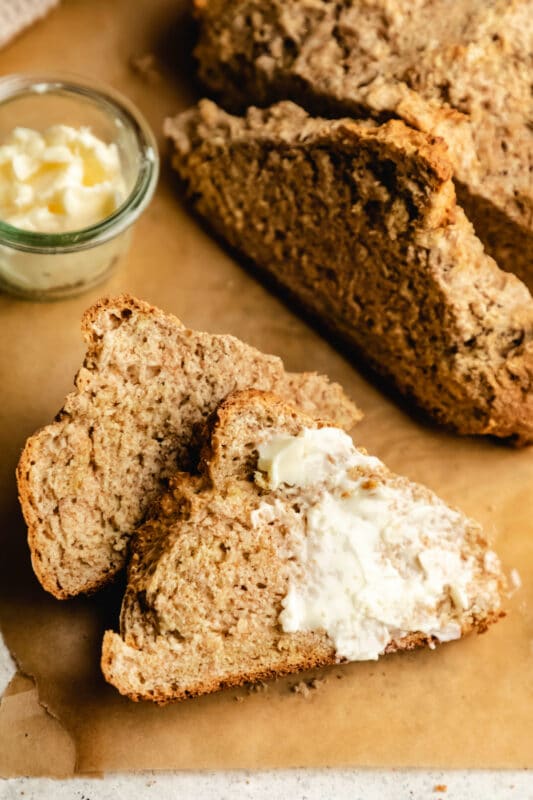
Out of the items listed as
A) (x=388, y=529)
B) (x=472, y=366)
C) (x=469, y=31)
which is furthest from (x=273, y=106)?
(x=388, y=529)

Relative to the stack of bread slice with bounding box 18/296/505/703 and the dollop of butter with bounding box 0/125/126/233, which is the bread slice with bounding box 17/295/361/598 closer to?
the stack of bread slice with bounding box 18/296/505/703

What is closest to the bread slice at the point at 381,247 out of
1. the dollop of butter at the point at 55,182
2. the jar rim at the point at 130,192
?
the jar rim at the point at 130,192

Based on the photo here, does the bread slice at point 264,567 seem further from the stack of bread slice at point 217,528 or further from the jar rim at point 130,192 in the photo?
the jar rim at point 130,192

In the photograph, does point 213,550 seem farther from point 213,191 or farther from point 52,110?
point 52,110

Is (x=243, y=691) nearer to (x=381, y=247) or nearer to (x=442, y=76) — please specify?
(x=381, y=247)

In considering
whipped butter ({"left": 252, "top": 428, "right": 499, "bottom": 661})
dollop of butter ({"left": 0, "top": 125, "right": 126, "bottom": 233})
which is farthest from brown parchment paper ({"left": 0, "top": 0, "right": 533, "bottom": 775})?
dollop of butter ({"left": 0, "top": 125, "right": 126, "bottom": 233})

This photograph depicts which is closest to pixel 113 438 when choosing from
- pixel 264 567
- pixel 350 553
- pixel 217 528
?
pixel 217 528
